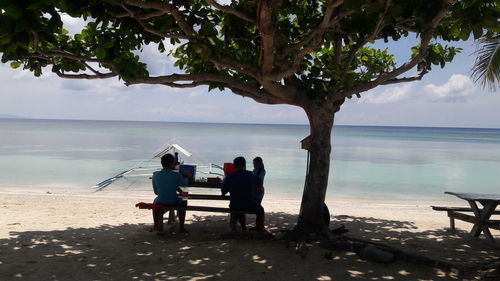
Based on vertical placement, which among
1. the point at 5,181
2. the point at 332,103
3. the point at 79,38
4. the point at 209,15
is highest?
the point at 209,15

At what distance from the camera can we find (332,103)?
6473mm

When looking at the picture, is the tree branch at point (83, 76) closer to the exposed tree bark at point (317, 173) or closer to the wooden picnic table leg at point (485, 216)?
the exposed tree bark at point (317, 173)

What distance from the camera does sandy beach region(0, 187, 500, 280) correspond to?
4.62 m

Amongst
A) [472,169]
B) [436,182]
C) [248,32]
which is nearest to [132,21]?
[248,32]

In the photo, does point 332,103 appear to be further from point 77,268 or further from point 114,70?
point 77,268

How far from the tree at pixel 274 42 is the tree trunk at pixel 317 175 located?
15 millimetres

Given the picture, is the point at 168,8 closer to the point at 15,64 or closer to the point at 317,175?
the point at 15,64

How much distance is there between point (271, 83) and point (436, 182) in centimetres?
1712

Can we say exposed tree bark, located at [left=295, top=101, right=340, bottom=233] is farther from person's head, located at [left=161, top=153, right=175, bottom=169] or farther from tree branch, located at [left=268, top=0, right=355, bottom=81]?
person's head, located at [left=161, top=153, right=175, bottom=169]

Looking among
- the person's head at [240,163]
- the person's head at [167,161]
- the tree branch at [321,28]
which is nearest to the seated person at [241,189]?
the person's head at [240,163]

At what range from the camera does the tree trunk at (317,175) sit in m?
6.18

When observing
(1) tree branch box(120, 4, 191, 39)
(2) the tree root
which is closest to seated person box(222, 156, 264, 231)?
(2) the tree root

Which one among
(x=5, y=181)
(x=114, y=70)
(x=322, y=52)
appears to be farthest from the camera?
(x=5, y=181)

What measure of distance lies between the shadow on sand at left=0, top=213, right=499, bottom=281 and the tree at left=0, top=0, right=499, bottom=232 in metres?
1.17
